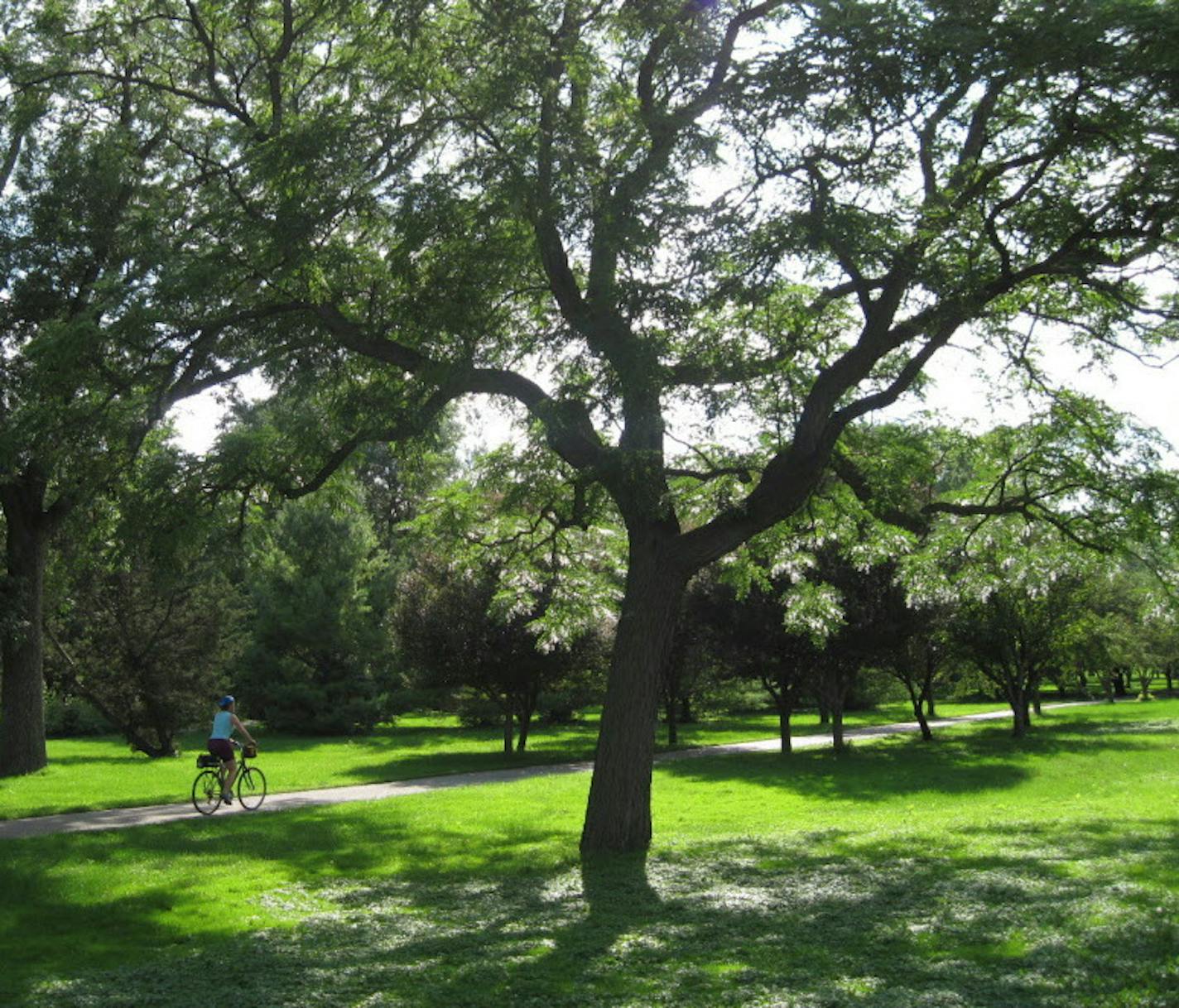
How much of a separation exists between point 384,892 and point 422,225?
629cm

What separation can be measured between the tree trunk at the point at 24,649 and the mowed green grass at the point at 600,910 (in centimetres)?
760

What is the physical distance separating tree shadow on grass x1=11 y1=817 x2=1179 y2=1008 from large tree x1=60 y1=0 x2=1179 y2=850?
278cm

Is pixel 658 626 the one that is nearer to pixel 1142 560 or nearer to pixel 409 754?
pixel 1142 560

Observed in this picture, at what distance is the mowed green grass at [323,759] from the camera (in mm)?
20078

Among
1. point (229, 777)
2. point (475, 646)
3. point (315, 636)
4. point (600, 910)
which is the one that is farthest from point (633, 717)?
point (315, 636)

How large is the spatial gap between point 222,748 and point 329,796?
3.46 metres

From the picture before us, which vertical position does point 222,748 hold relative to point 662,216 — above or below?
below

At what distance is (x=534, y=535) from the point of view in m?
16.5

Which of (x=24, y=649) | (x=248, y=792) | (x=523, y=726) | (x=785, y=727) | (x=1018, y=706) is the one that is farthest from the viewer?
(x=1018, y=706)

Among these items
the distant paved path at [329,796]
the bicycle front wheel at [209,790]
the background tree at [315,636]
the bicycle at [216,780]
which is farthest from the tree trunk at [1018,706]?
the bicycle front wheel at [209,790]

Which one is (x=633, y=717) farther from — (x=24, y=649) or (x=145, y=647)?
(x=145, y=647)

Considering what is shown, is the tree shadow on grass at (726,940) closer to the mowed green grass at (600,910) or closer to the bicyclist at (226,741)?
the mowed green grass at (600,910)

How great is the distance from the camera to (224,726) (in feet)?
57.2

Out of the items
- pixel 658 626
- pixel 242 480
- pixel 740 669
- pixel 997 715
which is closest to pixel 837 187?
pixel 658 626
